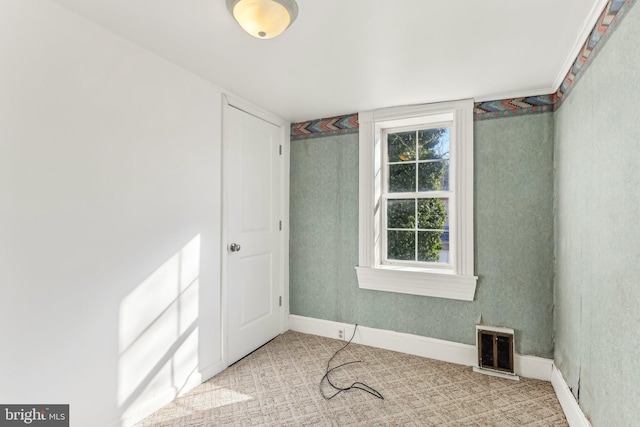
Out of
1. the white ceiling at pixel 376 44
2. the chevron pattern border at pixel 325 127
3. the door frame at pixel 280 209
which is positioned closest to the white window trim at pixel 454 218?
the chevron pattern border at pixel 325 127

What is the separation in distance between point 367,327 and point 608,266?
2022mm

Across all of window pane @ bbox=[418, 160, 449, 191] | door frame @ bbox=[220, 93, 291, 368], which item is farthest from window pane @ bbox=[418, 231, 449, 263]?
door frame @ bbox=[220, 93, 291, 368]

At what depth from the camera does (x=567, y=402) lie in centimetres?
194

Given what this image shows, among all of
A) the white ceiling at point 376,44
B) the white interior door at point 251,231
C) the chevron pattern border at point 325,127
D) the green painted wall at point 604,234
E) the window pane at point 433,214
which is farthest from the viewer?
the chevron pattern border at point 325,127

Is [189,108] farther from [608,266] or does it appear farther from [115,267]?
[608,266]

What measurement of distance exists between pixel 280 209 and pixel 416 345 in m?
1.89

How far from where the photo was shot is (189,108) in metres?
2.20

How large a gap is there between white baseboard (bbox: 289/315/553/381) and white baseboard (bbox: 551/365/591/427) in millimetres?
135

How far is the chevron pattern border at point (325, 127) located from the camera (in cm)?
311

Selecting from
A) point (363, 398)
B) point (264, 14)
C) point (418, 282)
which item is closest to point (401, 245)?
point (418, 282)

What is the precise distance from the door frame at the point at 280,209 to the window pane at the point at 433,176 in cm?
141

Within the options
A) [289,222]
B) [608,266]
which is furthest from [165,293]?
[608,266]

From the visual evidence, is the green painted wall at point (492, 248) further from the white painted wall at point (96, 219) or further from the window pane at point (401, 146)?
the white painted wall at point (96, 219)

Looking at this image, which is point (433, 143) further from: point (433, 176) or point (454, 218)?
point (454, 218)
